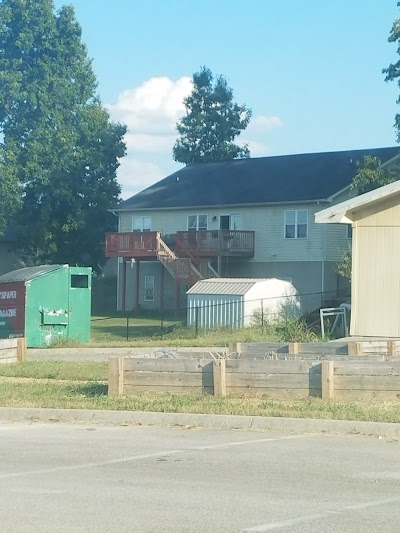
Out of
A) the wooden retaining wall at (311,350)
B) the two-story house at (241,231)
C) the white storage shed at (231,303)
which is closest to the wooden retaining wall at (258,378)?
the wooden retaining wall at (311,350)

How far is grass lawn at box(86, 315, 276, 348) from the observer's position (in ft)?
101

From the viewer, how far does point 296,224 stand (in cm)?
4816

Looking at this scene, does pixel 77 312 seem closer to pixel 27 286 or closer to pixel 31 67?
pixel 27 286

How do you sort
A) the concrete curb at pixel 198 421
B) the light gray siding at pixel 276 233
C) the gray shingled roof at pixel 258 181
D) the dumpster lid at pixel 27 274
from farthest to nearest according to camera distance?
the gray shingled roof at pixel 258 181 < the light gray siding at pixel 276 233 < the dumpster lid at pixel 27 274 < the concrete curb at pixel 198 421

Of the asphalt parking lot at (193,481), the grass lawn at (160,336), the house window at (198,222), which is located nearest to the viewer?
the asphalt parking lot at (193,481)

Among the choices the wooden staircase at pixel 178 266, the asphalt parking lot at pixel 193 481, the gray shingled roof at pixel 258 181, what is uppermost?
the gray shingled roof at pixel 258 181

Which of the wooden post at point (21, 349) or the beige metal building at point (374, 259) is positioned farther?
the beige metal building at point (374, 259)

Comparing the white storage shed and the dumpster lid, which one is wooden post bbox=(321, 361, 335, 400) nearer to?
the dumpster lid

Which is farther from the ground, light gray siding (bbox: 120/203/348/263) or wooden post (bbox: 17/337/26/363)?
light gray siding (bbox: 120/203/348/263)

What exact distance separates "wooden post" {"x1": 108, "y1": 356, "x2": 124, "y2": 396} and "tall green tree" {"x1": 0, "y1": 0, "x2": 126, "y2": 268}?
143ft

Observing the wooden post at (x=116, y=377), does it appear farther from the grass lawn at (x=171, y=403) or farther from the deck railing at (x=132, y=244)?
the deck railing at (x=132, y=244)

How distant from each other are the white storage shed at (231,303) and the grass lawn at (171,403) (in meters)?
20.4

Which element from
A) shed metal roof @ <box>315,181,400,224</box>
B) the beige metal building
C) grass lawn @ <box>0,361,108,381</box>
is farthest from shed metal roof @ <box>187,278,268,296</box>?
grass lawn @ <box>0,361,108,381</box>

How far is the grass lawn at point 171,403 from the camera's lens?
43.3 ft
